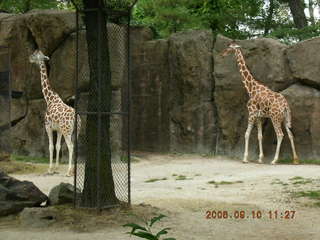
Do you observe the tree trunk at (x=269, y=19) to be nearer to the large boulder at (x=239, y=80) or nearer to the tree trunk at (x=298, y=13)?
the tree trunk at (x=298, y=13)

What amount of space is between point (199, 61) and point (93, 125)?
8131 millimetres

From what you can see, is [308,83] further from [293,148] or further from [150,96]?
[150,96]

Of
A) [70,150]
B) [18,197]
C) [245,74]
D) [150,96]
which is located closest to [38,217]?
[18,197]

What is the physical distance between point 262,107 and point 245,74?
0.89 metres

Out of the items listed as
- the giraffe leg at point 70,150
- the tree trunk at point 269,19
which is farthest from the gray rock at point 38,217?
the tree trunk at point 269,19

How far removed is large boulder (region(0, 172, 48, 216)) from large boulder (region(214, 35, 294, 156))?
297 inches

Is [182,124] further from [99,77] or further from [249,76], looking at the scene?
[99,77]

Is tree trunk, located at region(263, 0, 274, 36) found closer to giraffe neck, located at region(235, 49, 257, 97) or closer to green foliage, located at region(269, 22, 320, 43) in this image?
green foliage, located at region(269, 22, 320, 43)

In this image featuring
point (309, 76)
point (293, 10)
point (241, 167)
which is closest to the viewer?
point (241, 167)

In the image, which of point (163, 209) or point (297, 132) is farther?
point (297, 132)

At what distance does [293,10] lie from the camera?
1859 cm

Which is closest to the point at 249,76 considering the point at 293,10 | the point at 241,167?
the point at 241,167

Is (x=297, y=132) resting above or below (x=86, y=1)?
below

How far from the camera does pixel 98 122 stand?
667 cm
